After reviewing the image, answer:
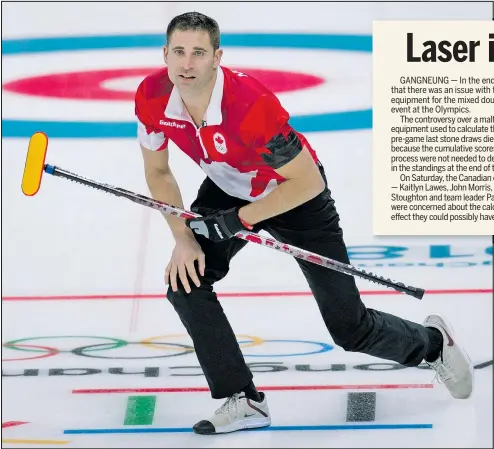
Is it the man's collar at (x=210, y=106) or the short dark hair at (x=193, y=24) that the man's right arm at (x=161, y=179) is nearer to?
the man's collar at (x=210, y=106)

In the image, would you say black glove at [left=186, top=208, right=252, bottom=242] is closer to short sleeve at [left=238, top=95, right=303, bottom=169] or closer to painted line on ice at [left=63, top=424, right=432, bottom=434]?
short sleeve at [left=238, top=95, right=303, bottom=169]

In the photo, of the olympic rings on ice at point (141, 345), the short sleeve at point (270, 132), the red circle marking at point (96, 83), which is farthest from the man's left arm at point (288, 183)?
the red circle marking at point (96, 83)

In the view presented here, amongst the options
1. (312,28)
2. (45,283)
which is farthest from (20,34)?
(45,283)

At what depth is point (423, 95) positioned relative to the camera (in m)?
5.27

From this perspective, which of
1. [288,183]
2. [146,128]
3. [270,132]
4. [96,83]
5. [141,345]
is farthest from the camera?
[96,83]

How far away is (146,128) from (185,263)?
0.46 metres

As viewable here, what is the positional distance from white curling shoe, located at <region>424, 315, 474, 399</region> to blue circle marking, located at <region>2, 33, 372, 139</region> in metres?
2.45

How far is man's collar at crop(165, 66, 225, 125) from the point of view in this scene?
2.97 metres

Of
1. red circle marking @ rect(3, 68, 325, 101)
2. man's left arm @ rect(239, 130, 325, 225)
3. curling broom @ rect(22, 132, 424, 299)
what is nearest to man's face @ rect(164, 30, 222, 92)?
man's left arm @ rect(239, 130, 325, 225)

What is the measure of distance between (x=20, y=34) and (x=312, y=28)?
6.14 feet

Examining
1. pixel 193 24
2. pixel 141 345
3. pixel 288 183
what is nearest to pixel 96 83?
pixel 141 345

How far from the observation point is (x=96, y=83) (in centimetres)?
633

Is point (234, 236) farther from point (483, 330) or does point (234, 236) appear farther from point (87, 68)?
point (87, 68)

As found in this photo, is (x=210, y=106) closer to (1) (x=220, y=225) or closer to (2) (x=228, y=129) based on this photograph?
(2) (x=228, y=129)
